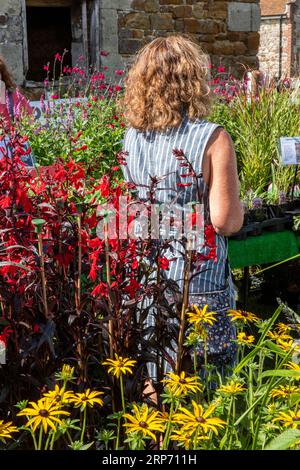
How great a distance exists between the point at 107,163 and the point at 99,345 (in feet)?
11.5

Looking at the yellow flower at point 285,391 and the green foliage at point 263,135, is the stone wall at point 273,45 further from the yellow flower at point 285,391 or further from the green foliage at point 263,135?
the yellow flower at point 285,391

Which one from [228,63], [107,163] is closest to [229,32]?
[228,63]

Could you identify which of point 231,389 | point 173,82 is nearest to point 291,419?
point 231,389

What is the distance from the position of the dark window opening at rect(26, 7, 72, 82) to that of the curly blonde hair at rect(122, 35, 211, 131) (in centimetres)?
817

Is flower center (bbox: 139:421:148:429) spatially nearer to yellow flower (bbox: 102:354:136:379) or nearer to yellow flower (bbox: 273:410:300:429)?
yellow flower (bbox: 102:354:136:379)

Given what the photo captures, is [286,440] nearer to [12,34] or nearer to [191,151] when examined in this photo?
[191,151]

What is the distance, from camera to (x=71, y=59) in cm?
1030

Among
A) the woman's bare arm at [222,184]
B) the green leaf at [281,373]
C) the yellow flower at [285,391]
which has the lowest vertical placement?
the yellow flower at [285,391]

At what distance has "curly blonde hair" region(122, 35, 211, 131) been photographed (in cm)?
262

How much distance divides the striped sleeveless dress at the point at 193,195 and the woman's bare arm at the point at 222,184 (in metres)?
0.03

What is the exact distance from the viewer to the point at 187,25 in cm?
995

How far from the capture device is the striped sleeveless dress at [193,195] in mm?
2582

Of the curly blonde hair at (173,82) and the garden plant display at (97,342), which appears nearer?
the garden plant display at (97,342)

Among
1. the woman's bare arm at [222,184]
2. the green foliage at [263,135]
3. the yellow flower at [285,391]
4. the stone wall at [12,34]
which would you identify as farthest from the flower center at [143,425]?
the stone wall at [12,34]
